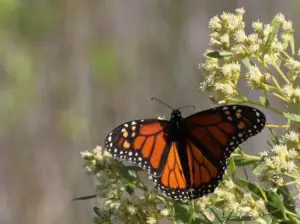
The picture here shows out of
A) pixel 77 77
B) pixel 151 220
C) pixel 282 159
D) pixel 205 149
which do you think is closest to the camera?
pixel 282 159

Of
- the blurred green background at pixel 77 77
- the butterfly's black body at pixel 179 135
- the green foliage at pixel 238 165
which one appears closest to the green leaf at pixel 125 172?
the green foliage at pixel 238 165

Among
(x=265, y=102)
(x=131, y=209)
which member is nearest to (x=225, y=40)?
(x=265, y=102)

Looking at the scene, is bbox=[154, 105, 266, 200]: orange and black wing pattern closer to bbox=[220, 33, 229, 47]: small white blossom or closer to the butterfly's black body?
the butterfly's black body

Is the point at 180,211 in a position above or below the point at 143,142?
below

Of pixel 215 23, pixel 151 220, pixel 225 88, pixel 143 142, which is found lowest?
pixel 151 220

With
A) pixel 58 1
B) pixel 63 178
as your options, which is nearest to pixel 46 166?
pixel 63 178

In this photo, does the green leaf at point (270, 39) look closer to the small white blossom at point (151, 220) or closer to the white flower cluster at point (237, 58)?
the white flower cluster at point (237, 58)

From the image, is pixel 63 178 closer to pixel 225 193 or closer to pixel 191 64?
pixel 191 64

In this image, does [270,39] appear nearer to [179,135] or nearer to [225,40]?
[225,40]
